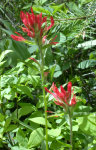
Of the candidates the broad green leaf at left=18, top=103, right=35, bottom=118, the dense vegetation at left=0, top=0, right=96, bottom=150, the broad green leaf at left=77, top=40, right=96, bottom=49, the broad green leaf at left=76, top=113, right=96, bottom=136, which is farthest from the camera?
the broad green leaf at left=77, top=40, right=96, bottom=49

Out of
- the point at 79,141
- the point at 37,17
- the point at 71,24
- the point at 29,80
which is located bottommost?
the point at 79,141

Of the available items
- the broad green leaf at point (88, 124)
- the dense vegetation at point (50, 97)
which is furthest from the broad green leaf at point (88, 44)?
the broad green leaf at point (88, 124)

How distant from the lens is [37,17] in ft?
2.35

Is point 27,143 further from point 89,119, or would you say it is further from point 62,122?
point 89,119

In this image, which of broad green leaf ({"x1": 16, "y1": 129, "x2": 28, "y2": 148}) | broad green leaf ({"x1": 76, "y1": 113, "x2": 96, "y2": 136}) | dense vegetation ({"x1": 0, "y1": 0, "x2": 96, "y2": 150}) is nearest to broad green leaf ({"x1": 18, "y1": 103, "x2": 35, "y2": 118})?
dense vegetation ({"x1": 0, "y1": 0, "x2": 96, "y2": 150})

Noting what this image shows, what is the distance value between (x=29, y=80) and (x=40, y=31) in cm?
47

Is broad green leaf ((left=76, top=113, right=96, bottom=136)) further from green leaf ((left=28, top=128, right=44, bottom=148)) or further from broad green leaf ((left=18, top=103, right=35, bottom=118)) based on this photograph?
broad green leaf ((left=18, top=103, right=35, bottom=118))

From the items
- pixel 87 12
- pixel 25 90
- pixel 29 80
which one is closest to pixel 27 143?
pixel 25 90

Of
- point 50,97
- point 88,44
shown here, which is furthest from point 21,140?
point 88,44

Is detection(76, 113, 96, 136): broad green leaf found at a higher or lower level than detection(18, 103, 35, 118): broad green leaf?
higher

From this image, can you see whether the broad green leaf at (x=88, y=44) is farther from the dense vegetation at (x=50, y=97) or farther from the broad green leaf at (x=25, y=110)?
the broad green leaf at (x=25, y=110)

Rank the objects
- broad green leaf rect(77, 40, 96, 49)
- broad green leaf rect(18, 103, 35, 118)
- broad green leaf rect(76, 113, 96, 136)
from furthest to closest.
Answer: broad green leaf rect(77, 40, 96, 49), broad green leaf rect(18, 103, 35, 118), broad green leaf rect(76, 113, 96, 136)

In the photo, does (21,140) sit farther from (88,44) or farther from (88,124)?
(88,44)

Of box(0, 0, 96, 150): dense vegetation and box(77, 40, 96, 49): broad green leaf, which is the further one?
box(77, 40, 96, 49): broad green leaf
